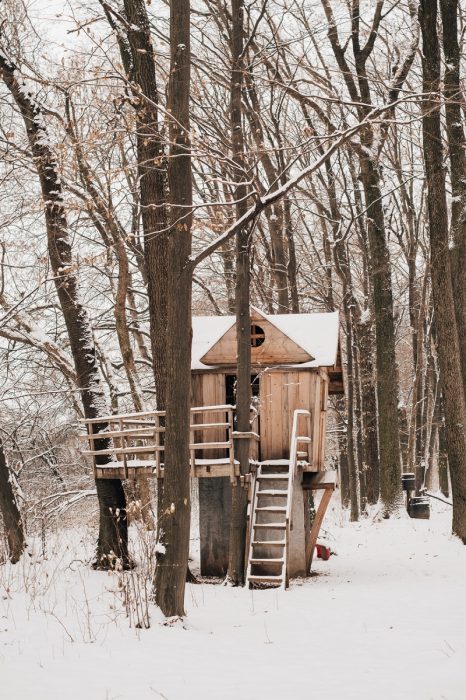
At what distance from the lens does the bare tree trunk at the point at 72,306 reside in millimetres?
13727

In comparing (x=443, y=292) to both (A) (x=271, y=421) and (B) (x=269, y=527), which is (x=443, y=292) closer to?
(A) (x=271, y=421)

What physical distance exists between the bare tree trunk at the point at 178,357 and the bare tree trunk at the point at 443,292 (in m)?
7.33

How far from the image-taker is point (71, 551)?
1560 centimetres

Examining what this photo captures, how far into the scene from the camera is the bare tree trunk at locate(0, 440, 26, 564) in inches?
505

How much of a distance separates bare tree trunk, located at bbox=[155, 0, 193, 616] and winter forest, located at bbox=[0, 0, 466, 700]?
0.09 feet

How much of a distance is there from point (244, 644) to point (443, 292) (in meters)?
9.22

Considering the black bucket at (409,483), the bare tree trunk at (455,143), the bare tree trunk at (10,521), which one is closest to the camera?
the bare tree trunk at (10,521)

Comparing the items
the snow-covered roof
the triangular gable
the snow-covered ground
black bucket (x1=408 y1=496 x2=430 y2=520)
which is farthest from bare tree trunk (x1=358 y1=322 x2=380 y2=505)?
the snow-covered ground

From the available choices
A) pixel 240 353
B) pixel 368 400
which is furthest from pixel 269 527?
pixel 368 400

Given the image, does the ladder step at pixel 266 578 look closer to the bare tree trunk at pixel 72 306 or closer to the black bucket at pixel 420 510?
the bare tree trunk at pixel 72 306

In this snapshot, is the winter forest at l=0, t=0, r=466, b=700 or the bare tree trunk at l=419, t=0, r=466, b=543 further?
the bare tree trunk at l=419, t=0, r=466, b=543

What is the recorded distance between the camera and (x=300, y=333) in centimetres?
1616

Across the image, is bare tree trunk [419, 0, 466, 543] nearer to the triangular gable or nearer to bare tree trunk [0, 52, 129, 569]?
the triangular gable

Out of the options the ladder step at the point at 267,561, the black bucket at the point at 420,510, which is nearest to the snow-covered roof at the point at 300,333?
the ladder step at the point at 267,561
